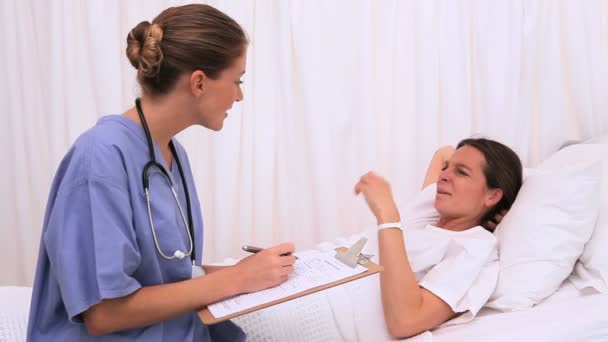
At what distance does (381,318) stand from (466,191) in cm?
46

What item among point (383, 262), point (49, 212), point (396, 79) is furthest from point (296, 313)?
point (396, 79)

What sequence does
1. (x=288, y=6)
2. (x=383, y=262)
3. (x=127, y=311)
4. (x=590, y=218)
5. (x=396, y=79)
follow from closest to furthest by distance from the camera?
(x=127, y=311) < (x=383, y=262) < (x=590, y=218) < (x=288, y=6) < (x=396, y=79)

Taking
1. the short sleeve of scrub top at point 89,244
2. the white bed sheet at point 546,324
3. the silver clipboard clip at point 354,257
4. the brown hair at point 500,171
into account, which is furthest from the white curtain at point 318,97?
the short sleeve of scrub top at point 89,244

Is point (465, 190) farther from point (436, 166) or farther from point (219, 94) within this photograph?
point (219, 94)

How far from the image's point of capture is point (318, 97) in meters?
2.24

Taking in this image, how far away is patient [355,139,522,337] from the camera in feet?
4.45

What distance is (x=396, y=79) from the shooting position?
233 cm

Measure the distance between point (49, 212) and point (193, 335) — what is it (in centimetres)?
36

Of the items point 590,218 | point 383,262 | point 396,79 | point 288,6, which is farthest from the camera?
point 396,79

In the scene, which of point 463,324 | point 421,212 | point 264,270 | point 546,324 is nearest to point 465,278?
point 463,324

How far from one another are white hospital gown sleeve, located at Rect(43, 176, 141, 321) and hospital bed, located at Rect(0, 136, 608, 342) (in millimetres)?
466

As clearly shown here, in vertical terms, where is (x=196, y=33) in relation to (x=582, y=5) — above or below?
below

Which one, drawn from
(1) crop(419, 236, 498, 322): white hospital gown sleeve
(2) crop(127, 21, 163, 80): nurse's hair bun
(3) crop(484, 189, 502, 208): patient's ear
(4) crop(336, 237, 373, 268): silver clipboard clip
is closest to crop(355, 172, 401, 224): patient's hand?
(1) crop(419, 236, 498, 322): white hospital gown sleeve

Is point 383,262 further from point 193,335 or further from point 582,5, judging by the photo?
point 582,5
